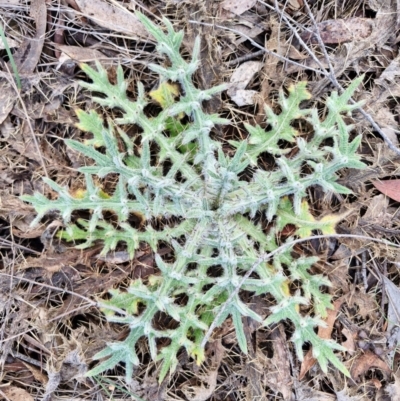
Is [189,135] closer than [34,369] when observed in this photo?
Yes

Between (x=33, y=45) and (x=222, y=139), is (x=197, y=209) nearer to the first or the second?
(x=222, y=139)

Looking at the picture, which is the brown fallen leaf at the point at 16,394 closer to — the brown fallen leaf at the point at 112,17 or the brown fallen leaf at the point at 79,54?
the brown fallen leaf at the point at 79,54

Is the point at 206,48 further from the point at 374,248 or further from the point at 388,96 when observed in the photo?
the point at 374,248

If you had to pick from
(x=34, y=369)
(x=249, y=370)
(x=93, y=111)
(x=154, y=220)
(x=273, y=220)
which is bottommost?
(x=34, y=369)

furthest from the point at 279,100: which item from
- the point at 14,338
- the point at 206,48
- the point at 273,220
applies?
the point at 14,338

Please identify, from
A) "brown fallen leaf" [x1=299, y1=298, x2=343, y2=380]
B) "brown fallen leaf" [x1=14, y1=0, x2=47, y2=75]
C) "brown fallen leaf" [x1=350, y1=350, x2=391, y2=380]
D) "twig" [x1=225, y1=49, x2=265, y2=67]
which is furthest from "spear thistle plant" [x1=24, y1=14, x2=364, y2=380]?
"brown fallen leaf" [x1=14, y1=0, x2=47, y2=75]

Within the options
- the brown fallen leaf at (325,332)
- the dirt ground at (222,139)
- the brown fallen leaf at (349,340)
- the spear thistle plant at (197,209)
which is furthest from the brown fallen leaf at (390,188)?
the brown fallen leaf at (349,340)

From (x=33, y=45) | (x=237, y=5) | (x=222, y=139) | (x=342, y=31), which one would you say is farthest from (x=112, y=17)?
(x=342, y=31)
